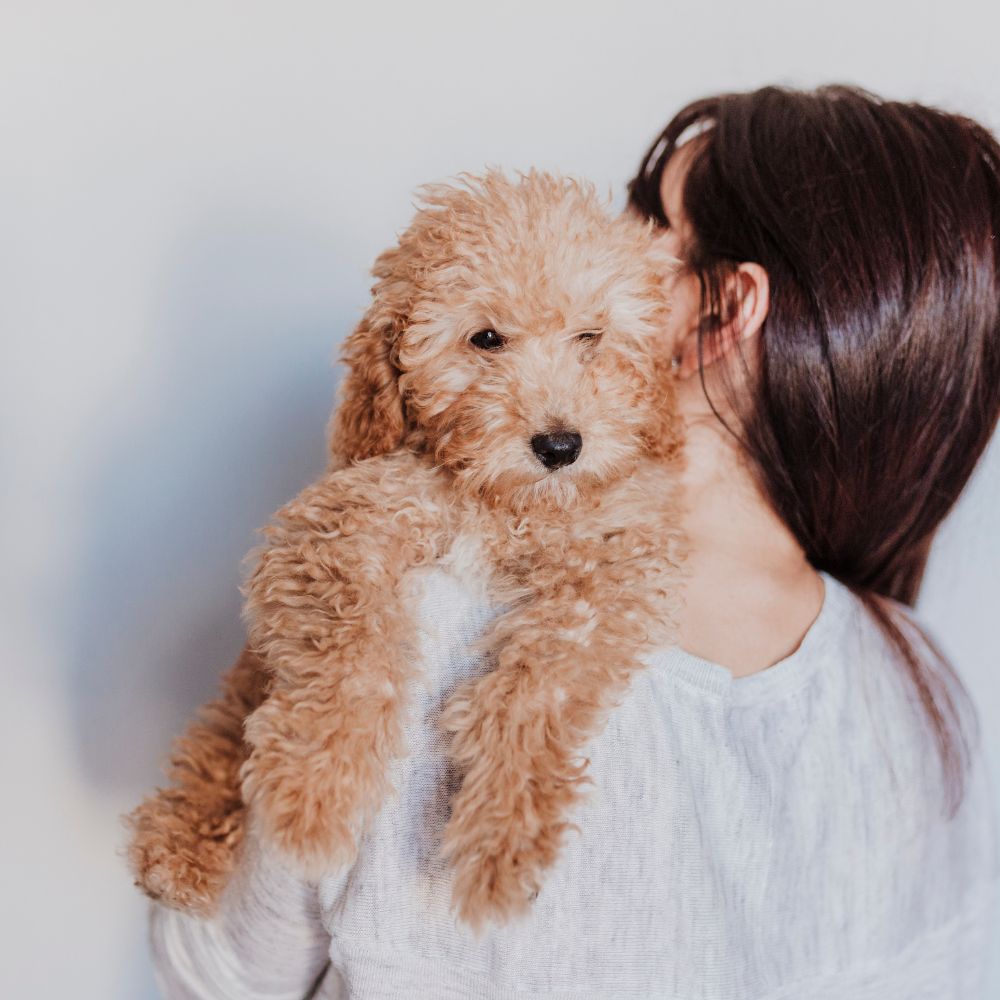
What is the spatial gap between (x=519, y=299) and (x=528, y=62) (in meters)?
1.29

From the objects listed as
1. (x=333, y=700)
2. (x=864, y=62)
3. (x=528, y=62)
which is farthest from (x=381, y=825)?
(x=864, y=62)

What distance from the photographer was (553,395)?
5.24 feet

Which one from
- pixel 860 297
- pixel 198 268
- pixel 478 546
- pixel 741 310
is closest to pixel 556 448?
pixel 478 546

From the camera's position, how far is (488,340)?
1.68 m

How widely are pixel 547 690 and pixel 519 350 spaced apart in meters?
0.63

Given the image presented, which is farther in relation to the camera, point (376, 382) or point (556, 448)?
point (376, 382)

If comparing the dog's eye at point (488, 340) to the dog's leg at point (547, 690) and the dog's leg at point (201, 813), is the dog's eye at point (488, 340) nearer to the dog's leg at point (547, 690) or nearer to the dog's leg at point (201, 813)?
the dog's leg at point (547, 690)

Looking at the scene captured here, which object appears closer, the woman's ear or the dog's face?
the dog's face

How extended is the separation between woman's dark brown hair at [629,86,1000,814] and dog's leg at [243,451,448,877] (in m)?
0.71

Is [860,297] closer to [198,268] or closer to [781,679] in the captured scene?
[781,679]

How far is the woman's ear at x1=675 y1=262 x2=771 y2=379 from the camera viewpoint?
1.74m

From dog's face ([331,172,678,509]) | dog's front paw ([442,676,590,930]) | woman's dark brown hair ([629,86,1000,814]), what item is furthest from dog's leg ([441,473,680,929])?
woman's dark brown hair ([629,86,1000,814])

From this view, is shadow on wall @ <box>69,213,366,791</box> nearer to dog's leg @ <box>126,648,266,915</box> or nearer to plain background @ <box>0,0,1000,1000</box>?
plain background @ <box>0,0,1000,1000</box>

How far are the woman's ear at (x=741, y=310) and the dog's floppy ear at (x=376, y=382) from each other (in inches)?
23.9
